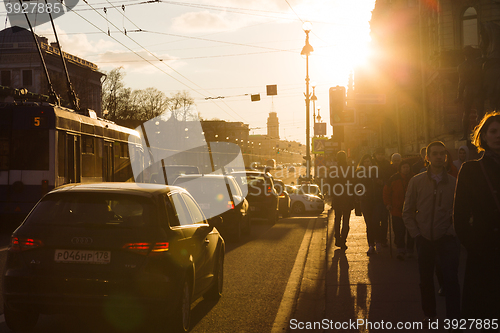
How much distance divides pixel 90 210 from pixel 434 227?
3.23 metres

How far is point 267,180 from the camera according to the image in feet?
67.9

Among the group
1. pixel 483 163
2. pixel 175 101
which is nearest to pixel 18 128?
pixel 483 163

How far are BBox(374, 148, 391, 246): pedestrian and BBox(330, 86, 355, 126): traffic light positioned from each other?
13337 millimetres

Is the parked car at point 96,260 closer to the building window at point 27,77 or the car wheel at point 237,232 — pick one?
the car wheel at point 237,232

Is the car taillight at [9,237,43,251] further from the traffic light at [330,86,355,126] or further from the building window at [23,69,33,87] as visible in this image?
the building window at [23,69,33,87]

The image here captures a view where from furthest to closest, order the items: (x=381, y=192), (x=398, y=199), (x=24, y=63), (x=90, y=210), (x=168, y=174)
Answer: (x=24, y=63) → (x=168, y=174) → (x=381, y=192) → (x=398, y=199) → (x=90, y=210)

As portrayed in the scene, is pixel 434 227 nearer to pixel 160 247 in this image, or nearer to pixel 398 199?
pixel 160 247

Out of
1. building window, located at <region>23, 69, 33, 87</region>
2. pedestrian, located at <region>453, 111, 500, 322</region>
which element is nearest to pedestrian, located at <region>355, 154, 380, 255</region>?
pedestrian, located at <region>453, 111, 500, 322</region>

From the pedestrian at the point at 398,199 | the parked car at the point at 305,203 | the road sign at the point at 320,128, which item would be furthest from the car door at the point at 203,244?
the road sign at the point at 320,128

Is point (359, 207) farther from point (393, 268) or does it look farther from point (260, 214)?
point (260, 214)

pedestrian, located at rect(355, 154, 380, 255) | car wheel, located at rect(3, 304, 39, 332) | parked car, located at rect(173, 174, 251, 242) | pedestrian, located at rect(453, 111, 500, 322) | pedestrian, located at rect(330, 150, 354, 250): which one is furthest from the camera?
parked car, located at rect(173, 174, 251, 242)

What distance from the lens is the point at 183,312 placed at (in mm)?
5629

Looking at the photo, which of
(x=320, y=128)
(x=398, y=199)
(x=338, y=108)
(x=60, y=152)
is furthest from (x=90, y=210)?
(x=320, y=128)

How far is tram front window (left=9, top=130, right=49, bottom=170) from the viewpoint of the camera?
15.3 m
